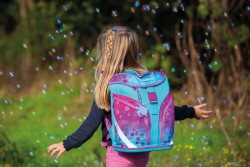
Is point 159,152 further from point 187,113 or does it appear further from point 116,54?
point 116,54

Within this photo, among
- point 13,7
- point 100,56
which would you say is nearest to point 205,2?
point 100,56

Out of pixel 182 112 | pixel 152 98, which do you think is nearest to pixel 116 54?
pixel 152 98

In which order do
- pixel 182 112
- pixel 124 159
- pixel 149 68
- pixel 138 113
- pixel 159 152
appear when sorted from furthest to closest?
pixel 149 68, pixel 159 152, pixel 182 112, pixel 124 159, pixel 138 113

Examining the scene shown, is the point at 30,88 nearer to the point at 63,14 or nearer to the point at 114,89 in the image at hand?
the point at 63,14

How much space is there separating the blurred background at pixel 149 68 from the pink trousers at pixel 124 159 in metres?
0.79

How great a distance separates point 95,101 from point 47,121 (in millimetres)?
6034

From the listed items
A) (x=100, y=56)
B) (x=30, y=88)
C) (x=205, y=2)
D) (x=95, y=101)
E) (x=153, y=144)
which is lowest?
(x=30, y=88)

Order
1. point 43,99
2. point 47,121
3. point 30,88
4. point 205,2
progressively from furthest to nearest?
point 30,88 < point 43,99 < point 47,121 < point 205,2

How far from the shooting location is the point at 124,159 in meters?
2.62

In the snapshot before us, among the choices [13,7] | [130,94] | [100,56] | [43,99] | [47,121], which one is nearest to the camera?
[130,94]

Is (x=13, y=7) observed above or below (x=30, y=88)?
above

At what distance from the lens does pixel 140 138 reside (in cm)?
245

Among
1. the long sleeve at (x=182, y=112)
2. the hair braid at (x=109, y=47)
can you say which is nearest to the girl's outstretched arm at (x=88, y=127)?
the hair braid at (x=109, y=47)

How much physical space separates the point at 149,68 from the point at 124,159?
5987 millimetres
